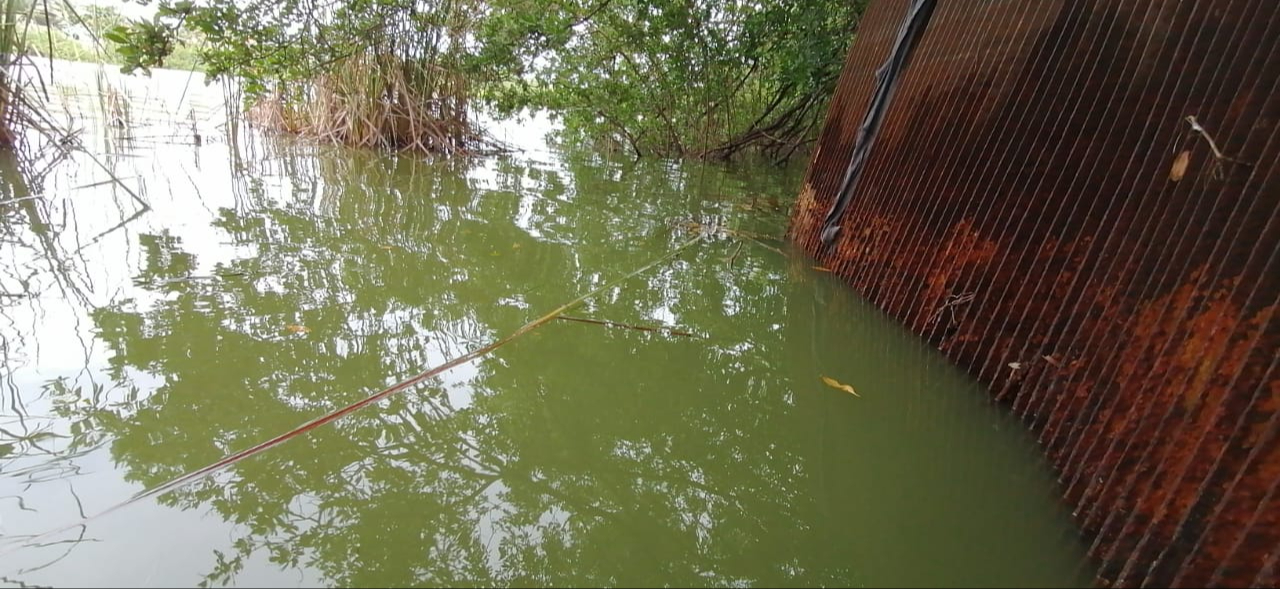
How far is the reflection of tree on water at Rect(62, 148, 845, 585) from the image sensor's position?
1.56m

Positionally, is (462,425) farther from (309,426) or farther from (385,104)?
(385,104)

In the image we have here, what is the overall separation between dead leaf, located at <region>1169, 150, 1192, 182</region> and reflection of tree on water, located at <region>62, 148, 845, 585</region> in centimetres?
138

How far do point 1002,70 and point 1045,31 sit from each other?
0.82 feet

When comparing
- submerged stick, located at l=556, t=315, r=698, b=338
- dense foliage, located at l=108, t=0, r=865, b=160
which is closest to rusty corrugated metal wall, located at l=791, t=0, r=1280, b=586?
submerged stick, located at l=556, t=315, r=698, b=338

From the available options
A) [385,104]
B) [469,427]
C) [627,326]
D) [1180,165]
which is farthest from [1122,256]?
[385,104]

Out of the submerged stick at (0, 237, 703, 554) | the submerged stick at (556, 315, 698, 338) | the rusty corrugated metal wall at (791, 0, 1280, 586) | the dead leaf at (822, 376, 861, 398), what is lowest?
the submerged stick at (0, 237, 703, 554)

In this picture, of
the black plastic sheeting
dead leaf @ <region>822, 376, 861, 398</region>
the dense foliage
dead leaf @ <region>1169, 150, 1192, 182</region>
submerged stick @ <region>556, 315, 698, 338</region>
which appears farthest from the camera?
the dense foliage

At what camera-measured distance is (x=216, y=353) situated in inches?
91.6

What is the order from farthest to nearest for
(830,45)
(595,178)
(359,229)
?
1. (830,45)
2. (595,178)
3. (359,229)

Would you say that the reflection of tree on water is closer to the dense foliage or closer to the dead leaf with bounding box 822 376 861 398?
the dead leaf with bounding box 822 376 861 398

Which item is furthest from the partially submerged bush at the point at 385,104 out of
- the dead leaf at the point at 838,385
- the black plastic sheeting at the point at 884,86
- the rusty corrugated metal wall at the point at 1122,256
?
the dead leaf at the point at 838,385

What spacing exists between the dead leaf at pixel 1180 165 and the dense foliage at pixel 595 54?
6.52 m

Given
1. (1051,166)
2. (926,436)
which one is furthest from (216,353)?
(1051,166)

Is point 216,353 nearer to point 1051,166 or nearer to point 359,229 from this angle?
point 359,229
